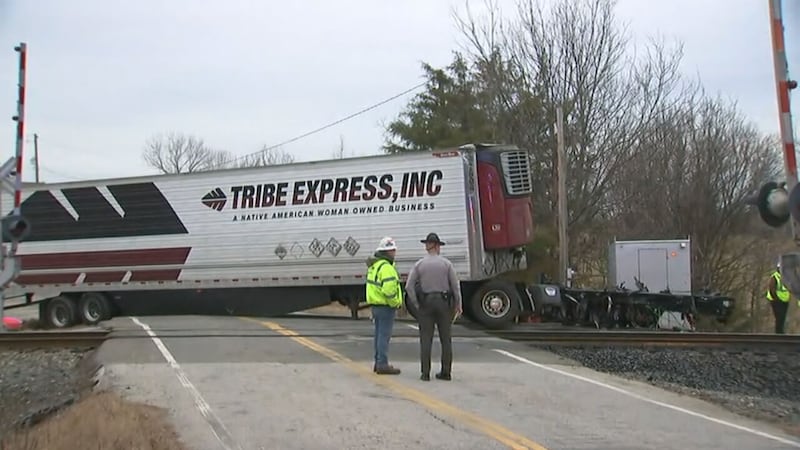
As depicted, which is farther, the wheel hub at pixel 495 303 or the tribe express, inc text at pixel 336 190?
the tribe express, inc text at pixel 336 190

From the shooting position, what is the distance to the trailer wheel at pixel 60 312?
20.1m

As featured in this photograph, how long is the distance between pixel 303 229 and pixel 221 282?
8.48 feet

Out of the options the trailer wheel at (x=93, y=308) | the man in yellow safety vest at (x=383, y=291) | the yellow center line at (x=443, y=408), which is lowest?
Answer: the yellow center line at (x=443, y=408)

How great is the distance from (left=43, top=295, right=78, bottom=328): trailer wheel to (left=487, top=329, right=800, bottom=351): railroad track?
1159 cm

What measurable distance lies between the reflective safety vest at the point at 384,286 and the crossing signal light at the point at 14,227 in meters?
4.80

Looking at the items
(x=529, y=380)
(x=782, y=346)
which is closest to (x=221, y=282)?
(x=529, y=380)

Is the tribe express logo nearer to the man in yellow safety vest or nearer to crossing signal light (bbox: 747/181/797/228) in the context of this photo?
the man in yellow safety vest

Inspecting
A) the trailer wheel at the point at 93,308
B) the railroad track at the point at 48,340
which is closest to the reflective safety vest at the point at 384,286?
the railroad track at the point at 48,340

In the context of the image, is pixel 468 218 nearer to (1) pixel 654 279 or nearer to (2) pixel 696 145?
(1) pixel 654 279

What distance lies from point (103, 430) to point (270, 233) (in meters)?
11.8

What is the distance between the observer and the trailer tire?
1666cm

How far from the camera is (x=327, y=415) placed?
7.60 meters

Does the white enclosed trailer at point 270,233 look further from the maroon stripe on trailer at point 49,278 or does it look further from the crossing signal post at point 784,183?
the crossing signal post at point 784,183

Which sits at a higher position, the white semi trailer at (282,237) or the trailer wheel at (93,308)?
the white semi trailer at (282,237)
